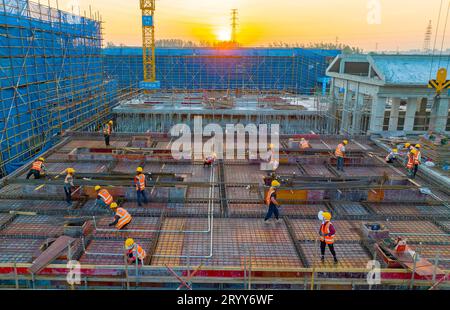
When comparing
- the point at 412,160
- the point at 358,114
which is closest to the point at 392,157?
the point at 412,160

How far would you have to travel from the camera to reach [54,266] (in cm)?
709

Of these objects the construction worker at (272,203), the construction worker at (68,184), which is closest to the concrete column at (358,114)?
the construction worker at (272,203)

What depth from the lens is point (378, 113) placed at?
19.3 meters

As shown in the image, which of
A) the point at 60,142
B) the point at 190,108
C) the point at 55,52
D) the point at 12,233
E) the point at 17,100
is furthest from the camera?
the point at 190,108

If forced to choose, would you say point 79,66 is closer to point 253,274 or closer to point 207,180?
point 207,180

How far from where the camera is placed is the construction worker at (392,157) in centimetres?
1466

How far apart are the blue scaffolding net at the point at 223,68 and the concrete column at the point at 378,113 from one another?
20830 mm

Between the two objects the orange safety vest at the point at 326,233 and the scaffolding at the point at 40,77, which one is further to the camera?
the scaffolding at the point at 40,77

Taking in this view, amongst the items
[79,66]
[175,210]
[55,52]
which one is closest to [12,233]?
[175,210]

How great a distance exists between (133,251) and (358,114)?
17.8 m

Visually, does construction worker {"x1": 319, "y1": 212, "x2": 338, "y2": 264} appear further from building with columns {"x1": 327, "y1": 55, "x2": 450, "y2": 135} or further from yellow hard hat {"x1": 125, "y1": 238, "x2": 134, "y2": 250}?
building with columns {"x1": 327, "y1": 55, "x2": 450, "y2": 135}

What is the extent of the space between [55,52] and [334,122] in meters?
18.5

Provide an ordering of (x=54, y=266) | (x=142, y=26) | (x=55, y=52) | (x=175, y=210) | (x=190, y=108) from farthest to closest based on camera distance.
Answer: (x=142, y=26)
(x=190, y=108)
(x=55, y=52)
(x=175, y=210)
(x=54, y=266)

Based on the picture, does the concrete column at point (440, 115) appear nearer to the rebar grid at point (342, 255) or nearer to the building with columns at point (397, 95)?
the building with columns at point (397, 95)
